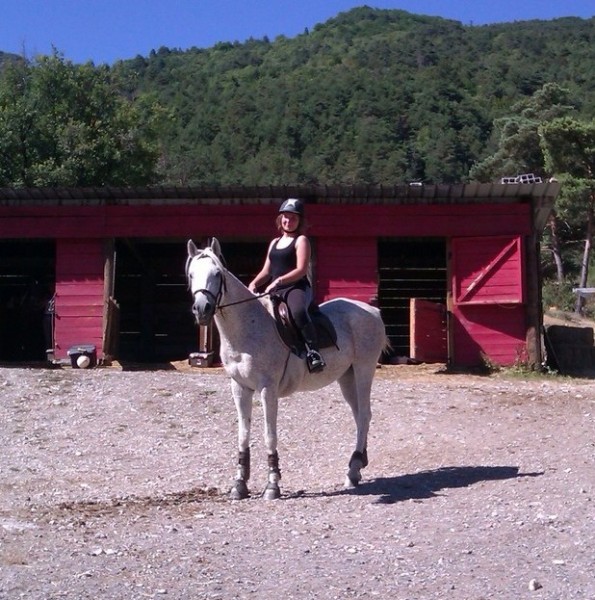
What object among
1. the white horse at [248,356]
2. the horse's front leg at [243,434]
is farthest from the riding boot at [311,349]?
the horse's front leg at [243,434]

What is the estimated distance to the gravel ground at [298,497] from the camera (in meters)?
6.29

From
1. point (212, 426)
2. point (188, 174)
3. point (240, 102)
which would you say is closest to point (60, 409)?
point (212, 426)

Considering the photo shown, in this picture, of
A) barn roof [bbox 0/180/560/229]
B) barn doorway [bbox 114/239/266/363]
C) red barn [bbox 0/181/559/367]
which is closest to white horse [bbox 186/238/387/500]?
barn roof [bbox 0/180/560/229]

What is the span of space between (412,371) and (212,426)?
20.3 ft

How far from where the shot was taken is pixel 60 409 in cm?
1412

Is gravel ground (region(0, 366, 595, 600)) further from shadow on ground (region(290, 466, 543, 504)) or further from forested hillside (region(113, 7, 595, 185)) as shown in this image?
forested hillside (region(113, 7, 595, 185))

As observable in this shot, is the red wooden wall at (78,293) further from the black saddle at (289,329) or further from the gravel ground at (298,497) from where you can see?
the black saddle at (289,329)

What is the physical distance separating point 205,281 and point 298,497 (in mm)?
2057

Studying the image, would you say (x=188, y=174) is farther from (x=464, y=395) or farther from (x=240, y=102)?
(x=464, y=395)

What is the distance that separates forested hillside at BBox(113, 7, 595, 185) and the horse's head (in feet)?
112

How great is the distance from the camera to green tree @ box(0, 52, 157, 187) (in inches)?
1411

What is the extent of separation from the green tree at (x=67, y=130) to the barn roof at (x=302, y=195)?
16211 mm

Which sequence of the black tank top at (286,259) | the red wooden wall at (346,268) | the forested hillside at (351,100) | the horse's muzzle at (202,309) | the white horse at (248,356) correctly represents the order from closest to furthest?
the horse's muzzle at (202,309)
the white horse at (248,356)
the black tank top at (286,259)
the red wooden wall at (346,268)
the forested hillside at (351,100)

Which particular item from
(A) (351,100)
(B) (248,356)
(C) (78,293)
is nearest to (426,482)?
(B) (248,356)
